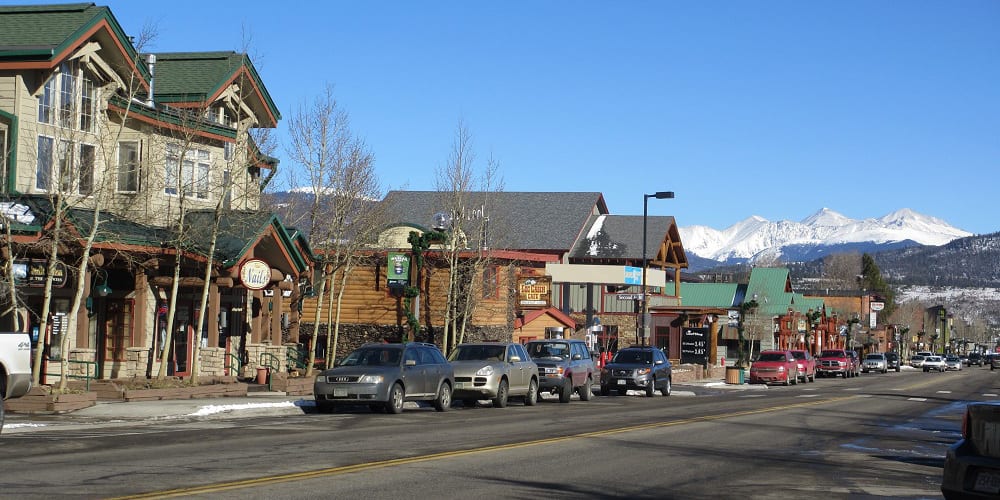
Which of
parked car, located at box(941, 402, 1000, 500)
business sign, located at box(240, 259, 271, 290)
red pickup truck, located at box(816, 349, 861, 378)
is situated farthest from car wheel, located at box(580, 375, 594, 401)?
red pickup truck, located at box(816, 349, 861, 378)

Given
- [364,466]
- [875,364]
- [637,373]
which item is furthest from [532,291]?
[875,364]

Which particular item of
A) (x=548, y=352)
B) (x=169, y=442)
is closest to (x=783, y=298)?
(x=548, y=352)

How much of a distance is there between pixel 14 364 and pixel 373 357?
8.63 metres

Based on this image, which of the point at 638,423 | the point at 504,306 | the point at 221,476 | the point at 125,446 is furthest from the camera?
the point at 504,306

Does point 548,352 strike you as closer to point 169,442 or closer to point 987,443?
point 169,442

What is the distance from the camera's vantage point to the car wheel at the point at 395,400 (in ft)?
83.2

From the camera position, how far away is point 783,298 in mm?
93438

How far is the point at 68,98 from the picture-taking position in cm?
3056

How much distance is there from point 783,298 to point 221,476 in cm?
8447

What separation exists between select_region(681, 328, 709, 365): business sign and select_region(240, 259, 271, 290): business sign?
37.8 metres

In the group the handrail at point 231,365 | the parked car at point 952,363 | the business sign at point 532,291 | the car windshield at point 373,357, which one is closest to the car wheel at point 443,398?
the car windshield at point 373,357

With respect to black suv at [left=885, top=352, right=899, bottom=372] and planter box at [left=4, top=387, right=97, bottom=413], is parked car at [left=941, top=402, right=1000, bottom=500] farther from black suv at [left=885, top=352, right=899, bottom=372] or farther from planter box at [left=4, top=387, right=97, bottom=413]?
black suv at [left=885, top=352, right=899, bottom=372]

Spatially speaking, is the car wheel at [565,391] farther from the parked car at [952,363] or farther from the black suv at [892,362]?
the parked car at [952,363]

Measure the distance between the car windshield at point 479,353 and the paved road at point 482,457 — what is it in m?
3.12
